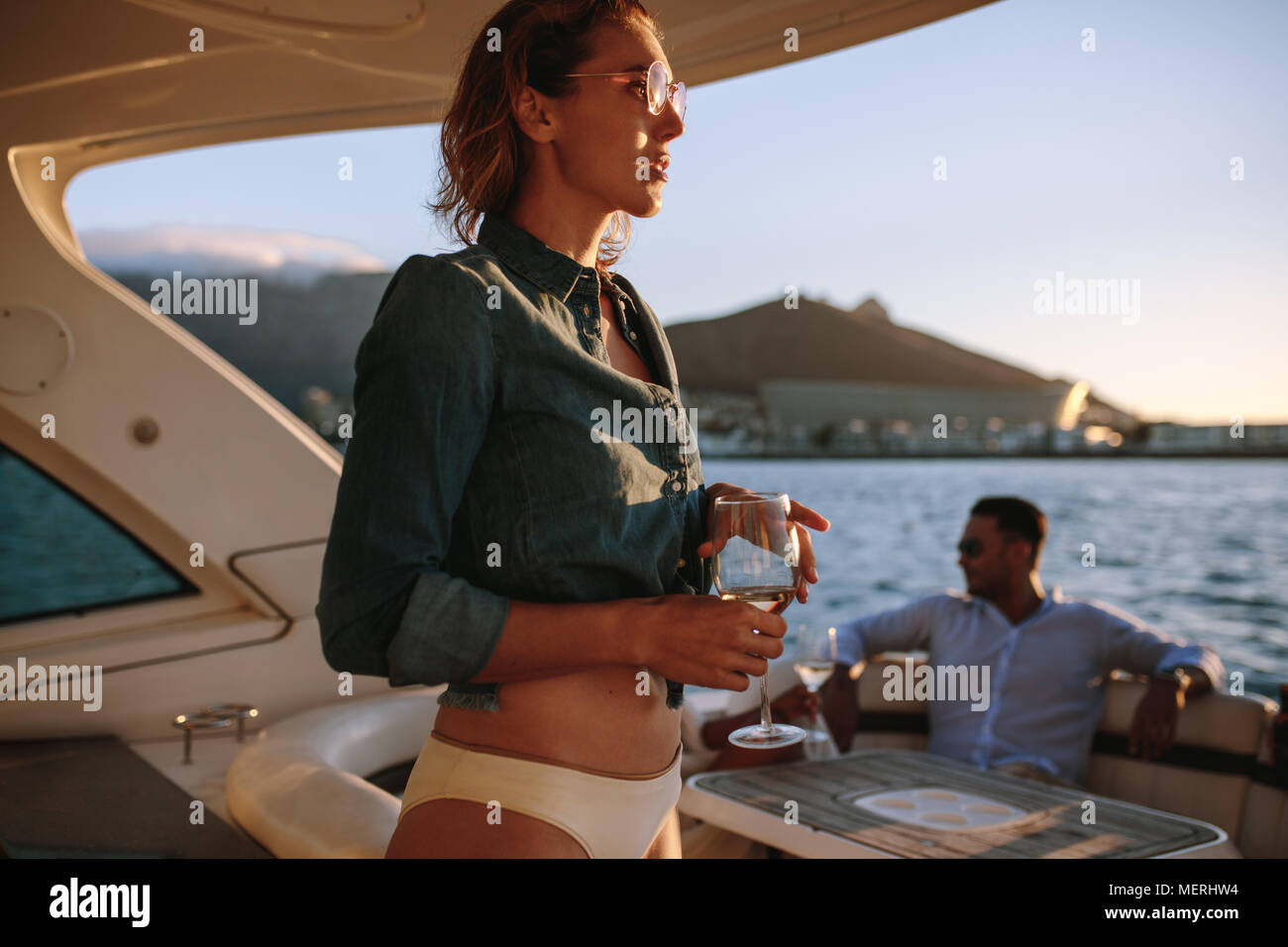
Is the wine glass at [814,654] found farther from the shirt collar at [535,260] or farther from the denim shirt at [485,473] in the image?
the shirt collar at [535,260]

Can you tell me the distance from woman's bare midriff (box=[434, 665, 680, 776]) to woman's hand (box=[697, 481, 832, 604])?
6.0 inches

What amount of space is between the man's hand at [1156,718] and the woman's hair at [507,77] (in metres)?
2.75

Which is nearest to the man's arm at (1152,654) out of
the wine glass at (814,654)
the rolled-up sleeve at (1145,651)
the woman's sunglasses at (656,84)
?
the rolled-up sleeve at (1145,651)

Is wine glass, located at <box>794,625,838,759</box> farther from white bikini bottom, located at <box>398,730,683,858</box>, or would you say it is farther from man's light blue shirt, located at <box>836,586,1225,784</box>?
white bikini bottom, located at <box>398,730,683,858</box>

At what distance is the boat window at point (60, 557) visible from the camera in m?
3.23

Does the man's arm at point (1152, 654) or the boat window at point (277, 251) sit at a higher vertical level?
the boat window at point (277, 251)

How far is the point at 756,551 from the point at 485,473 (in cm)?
29

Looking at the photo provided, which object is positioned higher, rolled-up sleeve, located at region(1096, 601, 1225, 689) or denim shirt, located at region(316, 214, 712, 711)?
denim shirt, located at region(316, 214, 712, 711)

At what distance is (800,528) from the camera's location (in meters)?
1.14

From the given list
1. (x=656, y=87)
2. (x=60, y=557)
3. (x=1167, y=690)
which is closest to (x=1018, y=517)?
(x=1167, y=690)

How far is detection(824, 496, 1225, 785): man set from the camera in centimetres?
320

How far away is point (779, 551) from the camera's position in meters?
1.08

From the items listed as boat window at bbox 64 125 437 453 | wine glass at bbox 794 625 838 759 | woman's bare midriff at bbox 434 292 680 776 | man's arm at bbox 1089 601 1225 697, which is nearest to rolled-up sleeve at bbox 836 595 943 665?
man's arm at bbox 1089 601 1225 697
